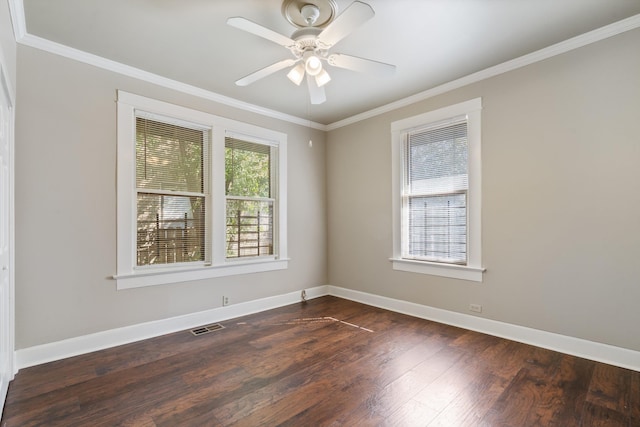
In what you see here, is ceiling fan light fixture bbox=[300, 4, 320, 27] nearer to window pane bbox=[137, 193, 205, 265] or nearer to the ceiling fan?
the ceiling fan

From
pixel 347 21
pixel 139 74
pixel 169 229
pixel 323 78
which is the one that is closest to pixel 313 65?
pixel 323 78

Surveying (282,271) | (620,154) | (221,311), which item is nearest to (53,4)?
(221,311)

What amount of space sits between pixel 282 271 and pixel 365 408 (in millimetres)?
2549

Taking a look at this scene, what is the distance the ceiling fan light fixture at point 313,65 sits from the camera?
7.29 ft

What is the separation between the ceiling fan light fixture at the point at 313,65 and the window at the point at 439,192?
6.18ft

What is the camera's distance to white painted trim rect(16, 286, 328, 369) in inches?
100

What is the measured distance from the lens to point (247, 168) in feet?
13.3

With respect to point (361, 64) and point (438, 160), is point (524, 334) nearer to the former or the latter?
point (438, 160)

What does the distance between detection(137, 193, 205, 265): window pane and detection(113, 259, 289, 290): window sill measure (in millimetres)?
135

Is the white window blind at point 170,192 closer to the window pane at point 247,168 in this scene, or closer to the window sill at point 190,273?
the window sill at point 190,273

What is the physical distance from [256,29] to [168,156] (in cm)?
197

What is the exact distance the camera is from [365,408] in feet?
6.44

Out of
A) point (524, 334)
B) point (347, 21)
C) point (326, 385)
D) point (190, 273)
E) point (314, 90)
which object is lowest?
point (326, 385)

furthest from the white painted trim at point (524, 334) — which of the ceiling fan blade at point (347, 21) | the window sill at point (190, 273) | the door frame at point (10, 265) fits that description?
the door frame at point (10, 265)
